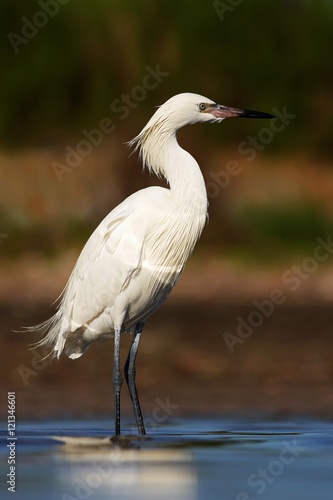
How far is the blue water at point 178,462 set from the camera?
219 inches

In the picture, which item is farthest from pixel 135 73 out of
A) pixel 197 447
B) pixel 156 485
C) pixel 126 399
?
pixel 156 485

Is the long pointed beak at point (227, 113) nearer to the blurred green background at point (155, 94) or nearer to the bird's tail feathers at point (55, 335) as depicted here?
the bird's tail feathers at point (55, 335)

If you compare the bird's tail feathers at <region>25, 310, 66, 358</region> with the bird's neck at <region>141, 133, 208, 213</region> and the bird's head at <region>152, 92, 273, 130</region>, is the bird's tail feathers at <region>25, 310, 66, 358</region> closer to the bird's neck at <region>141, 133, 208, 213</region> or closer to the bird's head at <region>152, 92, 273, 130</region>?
the bird's neck at <region>141, 133, 208, 213</region>

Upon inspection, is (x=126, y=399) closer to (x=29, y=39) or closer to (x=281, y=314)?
(x=281, y=314)

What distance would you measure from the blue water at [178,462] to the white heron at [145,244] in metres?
0.48

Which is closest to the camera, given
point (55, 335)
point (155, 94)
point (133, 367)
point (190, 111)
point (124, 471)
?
point (124, 471)

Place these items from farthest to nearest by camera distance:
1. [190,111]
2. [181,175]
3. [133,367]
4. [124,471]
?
[133,367] → [190,111] → [181,175] → [124,471]

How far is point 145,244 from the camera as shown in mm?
7918

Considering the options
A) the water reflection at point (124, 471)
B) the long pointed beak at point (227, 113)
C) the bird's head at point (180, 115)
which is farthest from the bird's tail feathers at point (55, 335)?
the long pointed beak at point (227, 113)

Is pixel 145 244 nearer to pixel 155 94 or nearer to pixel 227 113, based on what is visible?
pixel 227 113

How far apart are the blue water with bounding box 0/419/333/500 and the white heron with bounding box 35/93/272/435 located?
1.56ft

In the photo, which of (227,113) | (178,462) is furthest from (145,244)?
(178,462)

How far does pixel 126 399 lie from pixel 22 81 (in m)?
7.79

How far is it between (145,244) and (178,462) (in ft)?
6.21
